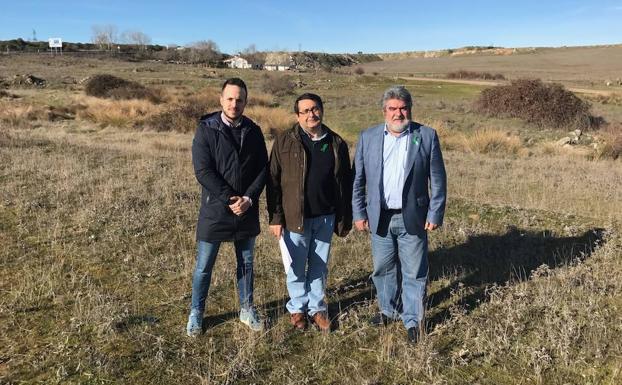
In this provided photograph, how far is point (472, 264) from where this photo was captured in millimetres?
5648

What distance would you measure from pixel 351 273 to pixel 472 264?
1424 mm

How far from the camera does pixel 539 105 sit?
2384cm

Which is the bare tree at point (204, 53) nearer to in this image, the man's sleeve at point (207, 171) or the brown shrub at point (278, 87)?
the brown shrub at point (278, 87)

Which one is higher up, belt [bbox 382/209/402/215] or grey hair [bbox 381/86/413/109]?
grey hair [bbox 381/86/413/109]

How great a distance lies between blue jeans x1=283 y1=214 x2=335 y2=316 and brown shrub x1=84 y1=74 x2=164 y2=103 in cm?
2562

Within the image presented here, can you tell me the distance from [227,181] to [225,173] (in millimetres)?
60

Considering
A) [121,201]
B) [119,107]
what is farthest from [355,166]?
[119,107]

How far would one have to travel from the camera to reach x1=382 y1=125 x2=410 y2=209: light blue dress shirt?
12.2ft

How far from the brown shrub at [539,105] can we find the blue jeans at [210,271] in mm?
21832

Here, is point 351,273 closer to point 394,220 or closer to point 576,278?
point 394,220

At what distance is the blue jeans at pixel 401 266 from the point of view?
3.89m

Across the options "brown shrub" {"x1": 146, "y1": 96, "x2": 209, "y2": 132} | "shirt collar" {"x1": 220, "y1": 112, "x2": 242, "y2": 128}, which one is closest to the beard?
"shirt collar" {"x1": 220, "y1": 112, "x2": 242, "y2": 128}

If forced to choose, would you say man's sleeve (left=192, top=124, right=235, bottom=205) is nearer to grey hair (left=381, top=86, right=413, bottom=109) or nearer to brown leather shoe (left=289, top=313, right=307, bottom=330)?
brown leather shoe (left=289, top=313, right=307, bottom=330)

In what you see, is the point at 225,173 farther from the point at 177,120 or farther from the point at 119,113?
the point at 119,113
